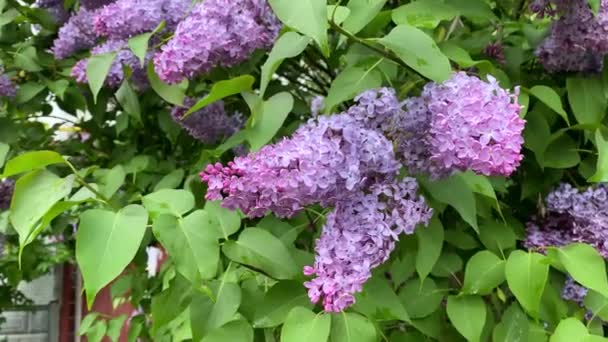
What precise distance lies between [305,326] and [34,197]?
33cm

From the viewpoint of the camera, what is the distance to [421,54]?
0.87 metres

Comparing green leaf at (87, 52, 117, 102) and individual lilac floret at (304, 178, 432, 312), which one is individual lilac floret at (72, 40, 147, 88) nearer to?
green leaf at (87, 52, 117, 102)

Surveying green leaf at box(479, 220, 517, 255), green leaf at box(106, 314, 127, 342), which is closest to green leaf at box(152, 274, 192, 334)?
green leaf at box(479, 220, 517, 255)

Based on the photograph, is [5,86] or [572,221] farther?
[5,86]

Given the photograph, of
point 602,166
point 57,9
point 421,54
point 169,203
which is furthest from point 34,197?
point 57,9

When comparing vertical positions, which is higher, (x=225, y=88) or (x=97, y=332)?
(x=225, y=88)

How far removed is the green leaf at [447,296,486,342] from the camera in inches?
38.4

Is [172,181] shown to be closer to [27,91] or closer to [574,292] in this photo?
[27,91]

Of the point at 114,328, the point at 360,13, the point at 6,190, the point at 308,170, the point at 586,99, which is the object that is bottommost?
the point at 114,328

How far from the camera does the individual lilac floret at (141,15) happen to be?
1.25 metres

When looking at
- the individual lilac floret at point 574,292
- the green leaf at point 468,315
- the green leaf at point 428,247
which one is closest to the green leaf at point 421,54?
the green leaf at point 428,247

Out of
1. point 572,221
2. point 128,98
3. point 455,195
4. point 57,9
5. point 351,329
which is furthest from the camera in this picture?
point 57,9

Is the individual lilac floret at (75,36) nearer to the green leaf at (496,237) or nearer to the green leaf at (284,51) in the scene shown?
the green leaf at (284,51)

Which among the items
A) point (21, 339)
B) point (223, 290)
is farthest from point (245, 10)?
point (21, 339)
